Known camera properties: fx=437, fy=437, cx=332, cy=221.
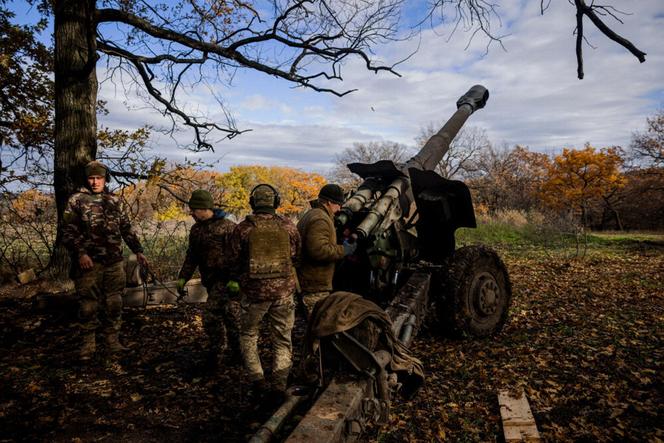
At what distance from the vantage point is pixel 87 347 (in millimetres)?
4645

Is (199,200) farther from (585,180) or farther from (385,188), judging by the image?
(585,180)

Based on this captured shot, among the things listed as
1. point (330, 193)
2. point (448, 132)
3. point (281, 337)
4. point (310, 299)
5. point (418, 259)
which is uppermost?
point (448, 132)

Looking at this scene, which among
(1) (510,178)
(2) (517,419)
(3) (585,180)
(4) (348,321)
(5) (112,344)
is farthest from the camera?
(1) (510,178)

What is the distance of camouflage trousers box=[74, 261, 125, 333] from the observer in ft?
Result: 15.2

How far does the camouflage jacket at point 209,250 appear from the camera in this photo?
14.6 ft

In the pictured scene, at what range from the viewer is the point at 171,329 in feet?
19.3

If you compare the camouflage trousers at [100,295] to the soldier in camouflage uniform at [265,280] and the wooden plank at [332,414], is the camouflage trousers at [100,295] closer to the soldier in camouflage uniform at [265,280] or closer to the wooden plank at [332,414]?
the soldier in camouflage uniform at [265,280]

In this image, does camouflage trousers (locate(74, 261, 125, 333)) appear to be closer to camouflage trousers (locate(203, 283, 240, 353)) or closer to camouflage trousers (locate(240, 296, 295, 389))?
camouflage trousers (locate(203, 283, 240, 353))

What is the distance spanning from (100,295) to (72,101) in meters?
2.96

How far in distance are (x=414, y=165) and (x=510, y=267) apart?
24.0ft

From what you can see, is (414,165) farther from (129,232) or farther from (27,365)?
(27,365)

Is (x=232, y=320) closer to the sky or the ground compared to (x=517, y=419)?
closer to the sky

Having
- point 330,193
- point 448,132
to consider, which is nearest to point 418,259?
point 330,193

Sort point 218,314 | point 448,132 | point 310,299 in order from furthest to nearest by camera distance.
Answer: point 448,132 < point 218,314 < point 310,299
